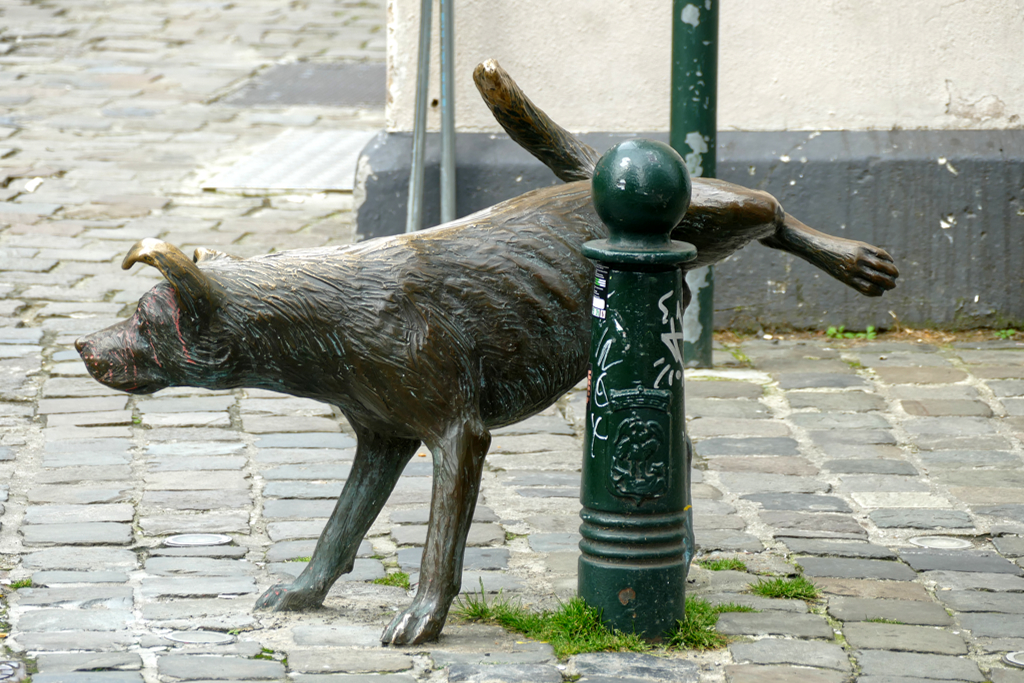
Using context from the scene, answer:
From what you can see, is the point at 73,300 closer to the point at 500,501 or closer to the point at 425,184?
the point at 425,184

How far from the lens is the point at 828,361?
6.54 meters

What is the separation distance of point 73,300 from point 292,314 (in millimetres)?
3974

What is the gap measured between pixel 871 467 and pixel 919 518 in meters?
0.55

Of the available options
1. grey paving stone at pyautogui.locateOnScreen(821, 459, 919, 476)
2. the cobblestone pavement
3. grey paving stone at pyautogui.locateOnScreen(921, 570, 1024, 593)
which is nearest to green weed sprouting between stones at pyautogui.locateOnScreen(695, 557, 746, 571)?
the cobblestone pavement

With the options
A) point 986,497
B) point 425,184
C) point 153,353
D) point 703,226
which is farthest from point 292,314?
point 425,184

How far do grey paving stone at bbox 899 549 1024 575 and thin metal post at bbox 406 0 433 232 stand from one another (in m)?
3.22

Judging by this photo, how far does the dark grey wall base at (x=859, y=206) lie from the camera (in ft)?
22.0

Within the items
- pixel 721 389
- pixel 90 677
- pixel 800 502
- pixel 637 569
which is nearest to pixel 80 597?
pixel 90 677

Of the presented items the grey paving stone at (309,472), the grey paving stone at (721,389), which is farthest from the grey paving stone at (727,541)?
the grey paving stone at (721,389)

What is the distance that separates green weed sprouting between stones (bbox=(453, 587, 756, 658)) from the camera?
3438 millimetres

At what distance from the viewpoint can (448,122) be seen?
6.73 m

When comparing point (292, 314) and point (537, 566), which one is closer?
point (292, 314)

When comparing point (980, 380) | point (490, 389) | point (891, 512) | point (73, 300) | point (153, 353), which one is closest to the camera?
point (153, 353)

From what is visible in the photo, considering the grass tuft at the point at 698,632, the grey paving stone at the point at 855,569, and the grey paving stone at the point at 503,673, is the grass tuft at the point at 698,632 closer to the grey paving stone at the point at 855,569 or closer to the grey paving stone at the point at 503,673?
the grey paving stone at the point at 503,673
